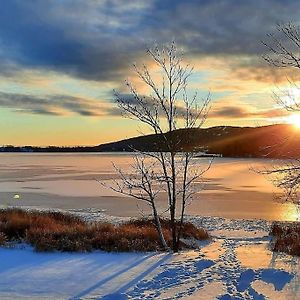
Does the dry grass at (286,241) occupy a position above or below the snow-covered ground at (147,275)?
below

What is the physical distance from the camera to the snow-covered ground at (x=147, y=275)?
7047mm

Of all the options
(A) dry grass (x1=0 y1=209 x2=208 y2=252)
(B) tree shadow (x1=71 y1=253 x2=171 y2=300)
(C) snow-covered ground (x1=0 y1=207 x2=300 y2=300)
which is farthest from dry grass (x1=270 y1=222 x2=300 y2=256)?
(B) tree shadow (x1=71 y1=253 x2=171 y2=300)

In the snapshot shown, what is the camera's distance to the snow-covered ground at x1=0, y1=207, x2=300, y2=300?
23.1 ft

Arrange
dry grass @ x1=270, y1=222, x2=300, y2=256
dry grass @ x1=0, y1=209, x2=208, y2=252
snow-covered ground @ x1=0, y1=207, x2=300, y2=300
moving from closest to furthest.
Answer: snow-covered ground @ x1=0, y1=207, x2=300, y2=300 → dry grass @ x1=0, y1=209, x2=208, y2=252 → dry grass @ x1=270, y1=222, x2=300, y2=256

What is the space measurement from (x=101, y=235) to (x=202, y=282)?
4.14 metres

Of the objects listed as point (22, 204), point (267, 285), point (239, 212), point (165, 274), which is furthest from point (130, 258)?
point (22, 204)

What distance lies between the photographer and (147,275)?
26.7 ft

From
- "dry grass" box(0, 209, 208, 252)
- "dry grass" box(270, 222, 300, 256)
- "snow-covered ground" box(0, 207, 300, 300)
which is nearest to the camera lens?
"snow-covered ground" box(0, 207, 300, 300)

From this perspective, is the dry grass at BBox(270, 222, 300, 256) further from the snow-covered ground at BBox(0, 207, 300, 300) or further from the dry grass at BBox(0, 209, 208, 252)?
the dry grass at BBox(0, 209, 208, 252)

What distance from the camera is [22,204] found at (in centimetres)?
2605

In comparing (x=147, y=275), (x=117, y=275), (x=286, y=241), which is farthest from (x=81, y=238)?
(x=286, y=241)

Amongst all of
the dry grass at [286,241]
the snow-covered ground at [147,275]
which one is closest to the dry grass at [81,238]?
the snow-covered ground at [147,275]

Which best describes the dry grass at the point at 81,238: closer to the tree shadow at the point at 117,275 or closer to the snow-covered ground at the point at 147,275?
the snow-covered ground at the point at 147,275

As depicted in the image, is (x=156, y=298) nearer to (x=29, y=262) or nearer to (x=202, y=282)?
(x=202, y=282)
